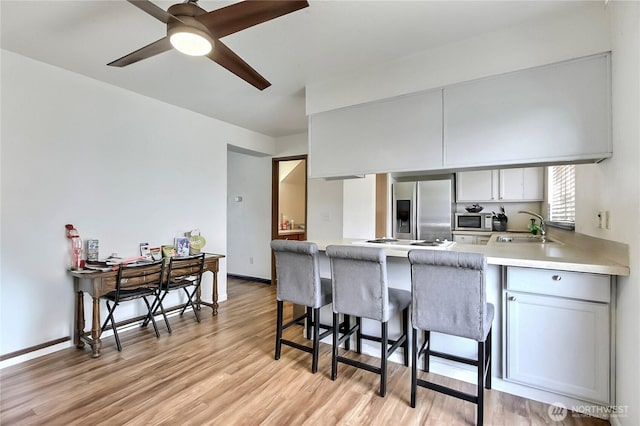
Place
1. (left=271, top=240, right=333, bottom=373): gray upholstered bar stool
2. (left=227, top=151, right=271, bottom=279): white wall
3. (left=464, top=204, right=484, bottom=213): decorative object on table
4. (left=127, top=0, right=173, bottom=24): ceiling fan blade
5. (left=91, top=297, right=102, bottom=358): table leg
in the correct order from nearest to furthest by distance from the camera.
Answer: (left=127, top=0, right=173, bottom=24): ceiling fan blade → (left=271, top=240, right=333, bottom=373): gray upholstered bar stool → (left=91, top=297, right=102, bottom=358): table leg → (left=464, top=204, right=484, bottom=213): decorative object on table → (left=227, top=151, right=271, bottom=279): white wall

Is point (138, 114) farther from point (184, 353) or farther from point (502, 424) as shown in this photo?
point (502, 424)

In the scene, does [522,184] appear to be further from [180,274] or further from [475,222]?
[180,274]

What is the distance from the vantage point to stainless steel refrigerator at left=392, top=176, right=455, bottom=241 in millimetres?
4637

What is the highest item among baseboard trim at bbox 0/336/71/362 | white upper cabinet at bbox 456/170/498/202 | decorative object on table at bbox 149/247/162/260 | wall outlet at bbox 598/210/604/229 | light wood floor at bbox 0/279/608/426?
white upper cabinet at bbox 456/170/498/202

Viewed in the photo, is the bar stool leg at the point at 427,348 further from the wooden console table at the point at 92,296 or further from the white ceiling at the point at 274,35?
the wooden console table at the point at 92,296

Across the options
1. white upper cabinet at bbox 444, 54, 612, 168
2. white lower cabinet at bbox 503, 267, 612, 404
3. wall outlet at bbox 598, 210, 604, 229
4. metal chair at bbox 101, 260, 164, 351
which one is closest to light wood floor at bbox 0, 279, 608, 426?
white lower cabinet at bbox 503, 267, 612, 404

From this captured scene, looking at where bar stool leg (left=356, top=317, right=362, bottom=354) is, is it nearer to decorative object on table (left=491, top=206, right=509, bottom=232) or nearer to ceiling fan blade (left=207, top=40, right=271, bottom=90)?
ceiling fan blade (left=207, top=40, right=271, bottom=90)

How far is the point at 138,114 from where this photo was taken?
10.5ft

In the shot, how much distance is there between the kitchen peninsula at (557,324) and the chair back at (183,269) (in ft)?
9.37

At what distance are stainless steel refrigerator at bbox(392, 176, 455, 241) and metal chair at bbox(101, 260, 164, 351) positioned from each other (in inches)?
131

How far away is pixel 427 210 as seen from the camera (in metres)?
4.65

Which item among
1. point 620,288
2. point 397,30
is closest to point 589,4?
point 397,30

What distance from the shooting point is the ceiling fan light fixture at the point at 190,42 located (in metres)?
1.58

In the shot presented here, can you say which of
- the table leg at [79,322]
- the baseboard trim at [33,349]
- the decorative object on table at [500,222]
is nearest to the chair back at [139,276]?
the table leg at [79,322]
